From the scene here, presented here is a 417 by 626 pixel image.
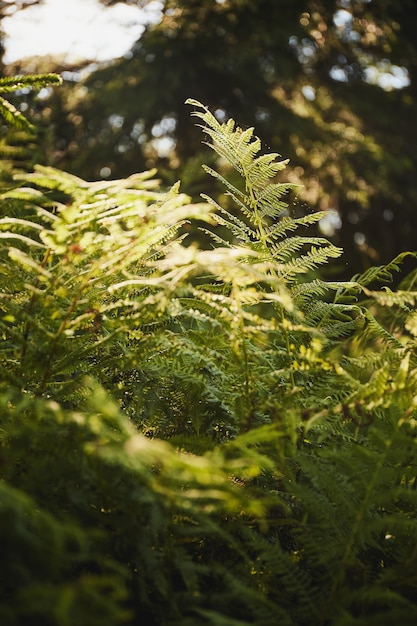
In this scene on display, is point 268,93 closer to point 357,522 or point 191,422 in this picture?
point 191,422

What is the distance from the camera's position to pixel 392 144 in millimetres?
7191

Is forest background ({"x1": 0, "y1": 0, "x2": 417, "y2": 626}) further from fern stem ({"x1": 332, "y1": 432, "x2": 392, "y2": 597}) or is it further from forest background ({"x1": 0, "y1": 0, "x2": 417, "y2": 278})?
forest background ({"x1": 0, "y1": 0, "x2": 417, "y2": 278})

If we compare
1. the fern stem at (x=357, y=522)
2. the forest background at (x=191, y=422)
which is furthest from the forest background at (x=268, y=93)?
the fern stem at (x=357, y=522)

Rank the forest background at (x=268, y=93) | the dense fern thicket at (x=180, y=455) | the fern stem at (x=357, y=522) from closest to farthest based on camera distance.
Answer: the dense fern thicket at (x=180, y=455) → the fern stem at (x=357, y=522) → the forest background at (x=268, y=93)

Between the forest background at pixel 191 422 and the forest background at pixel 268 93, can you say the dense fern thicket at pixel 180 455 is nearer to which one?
the forest background at pixel 191 422

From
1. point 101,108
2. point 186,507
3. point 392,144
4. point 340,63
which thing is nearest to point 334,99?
point 340,63

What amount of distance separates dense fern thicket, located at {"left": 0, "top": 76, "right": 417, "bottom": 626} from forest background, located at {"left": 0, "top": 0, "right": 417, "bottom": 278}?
14.4ft

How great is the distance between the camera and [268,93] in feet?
21.0

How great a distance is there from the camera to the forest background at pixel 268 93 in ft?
18.3

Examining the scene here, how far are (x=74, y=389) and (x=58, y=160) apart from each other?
4987 mm

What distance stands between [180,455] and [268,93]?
6408 mm

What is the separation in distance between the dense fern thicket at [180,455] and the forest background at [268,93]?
14.4ft

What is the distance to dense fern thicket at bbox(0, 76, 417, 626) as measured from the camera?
651 millimetres

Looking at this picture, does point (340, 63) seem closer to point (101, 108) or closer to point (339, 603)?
point (101, 108)
